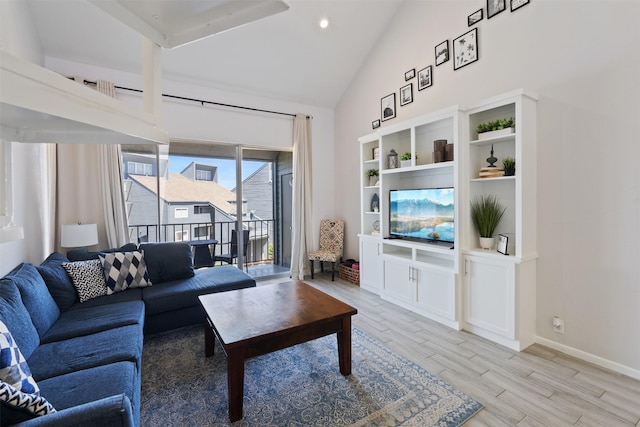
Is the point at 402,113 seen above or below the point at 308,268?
above

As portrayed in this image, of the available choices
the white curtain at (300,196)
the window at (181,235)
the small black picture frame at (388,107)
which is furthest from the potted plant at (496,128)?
the window at (181,235)

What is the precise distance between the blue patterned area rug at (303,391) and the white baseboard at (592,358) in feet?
3.90

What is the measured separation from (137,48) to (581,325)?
5185 millimetres

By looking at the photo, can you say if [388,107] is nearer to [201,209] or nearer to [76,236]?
[201,209]

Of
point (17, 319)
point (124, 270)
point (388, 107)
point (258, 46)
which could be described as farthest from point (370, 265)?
point (17, 319)

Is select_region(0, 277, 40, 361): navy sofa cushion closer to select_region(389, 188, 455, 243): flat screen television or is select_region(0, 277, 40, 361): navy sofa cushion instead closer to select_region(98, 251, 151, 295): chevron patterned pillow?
select_region(98, 251, 151, 295): chevron patterned pillow

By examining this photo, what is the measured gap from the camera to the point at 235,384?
174 cm

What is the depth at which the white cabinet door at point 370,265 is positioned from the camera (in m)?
3.91

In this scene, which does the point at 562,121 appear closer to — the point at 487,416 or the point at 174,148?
the point at 487,416

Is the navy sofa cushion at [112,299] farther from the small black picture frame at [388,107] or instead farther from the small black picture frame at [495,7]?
the small black picture frame at [495,7]

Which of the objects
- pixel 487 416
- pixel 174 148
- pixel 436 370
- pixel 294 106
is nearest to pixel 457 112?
pixel 436 370

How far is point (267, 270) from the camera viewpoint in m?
5.10

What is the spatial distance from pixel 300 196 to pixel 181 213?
1797 mm

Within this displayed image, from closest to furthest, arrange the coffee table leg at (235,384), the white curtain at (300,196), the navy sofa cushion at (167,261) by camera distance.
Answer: the coffee table leg at (235,384), the navy sofa cushion at (167,261), the white curtain at (300,196)
